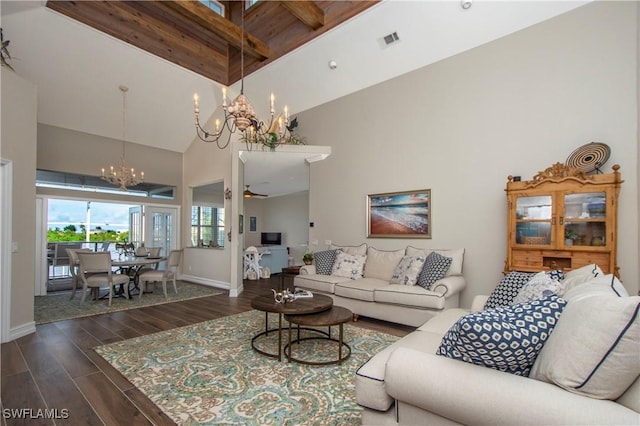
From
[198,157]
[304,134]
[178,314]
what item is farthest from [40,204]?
[304,134]

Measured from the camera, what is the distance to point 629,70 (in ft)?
10.4

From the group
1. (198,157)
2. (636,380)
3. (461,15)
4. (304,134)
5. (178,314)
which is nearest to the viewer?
(636,380)

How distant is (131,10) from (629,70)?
6660mm

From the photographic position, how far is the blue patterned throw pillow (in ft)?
4.03

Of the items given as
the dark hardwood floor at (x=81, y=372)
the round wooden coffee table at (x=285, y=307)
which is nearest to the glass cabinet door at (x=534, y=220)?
the dark hardwood floor at (x=81, y=372)

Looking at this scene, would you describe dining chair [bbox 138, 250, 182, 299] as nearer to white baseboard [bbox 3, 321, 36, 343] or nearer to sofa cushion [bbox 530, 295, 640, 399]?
white baseboard [bbox 3, 321, 36, 343]

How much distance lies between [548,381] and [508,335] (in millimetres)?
232

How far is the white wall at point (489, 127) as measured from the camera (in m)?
3.21

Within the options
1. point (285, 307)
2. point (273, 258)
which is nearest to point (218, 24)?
point (285, 307)

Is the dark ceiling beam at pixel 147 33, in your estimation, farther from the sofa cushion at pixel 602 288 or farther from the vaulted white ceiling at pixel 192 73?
the sofa cushion at pixel 602 288

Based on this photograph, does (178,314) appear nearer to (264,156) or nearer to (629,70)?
(264,156)

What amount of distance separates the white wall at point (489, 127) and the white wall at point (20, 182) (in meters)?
4.40

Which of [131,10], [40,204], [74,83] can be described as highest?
[131,10]

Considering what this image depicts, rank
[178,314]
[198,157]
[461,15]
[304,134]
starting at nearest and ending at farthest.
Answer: [461,15], [178,314], [304,134], [198,157]
